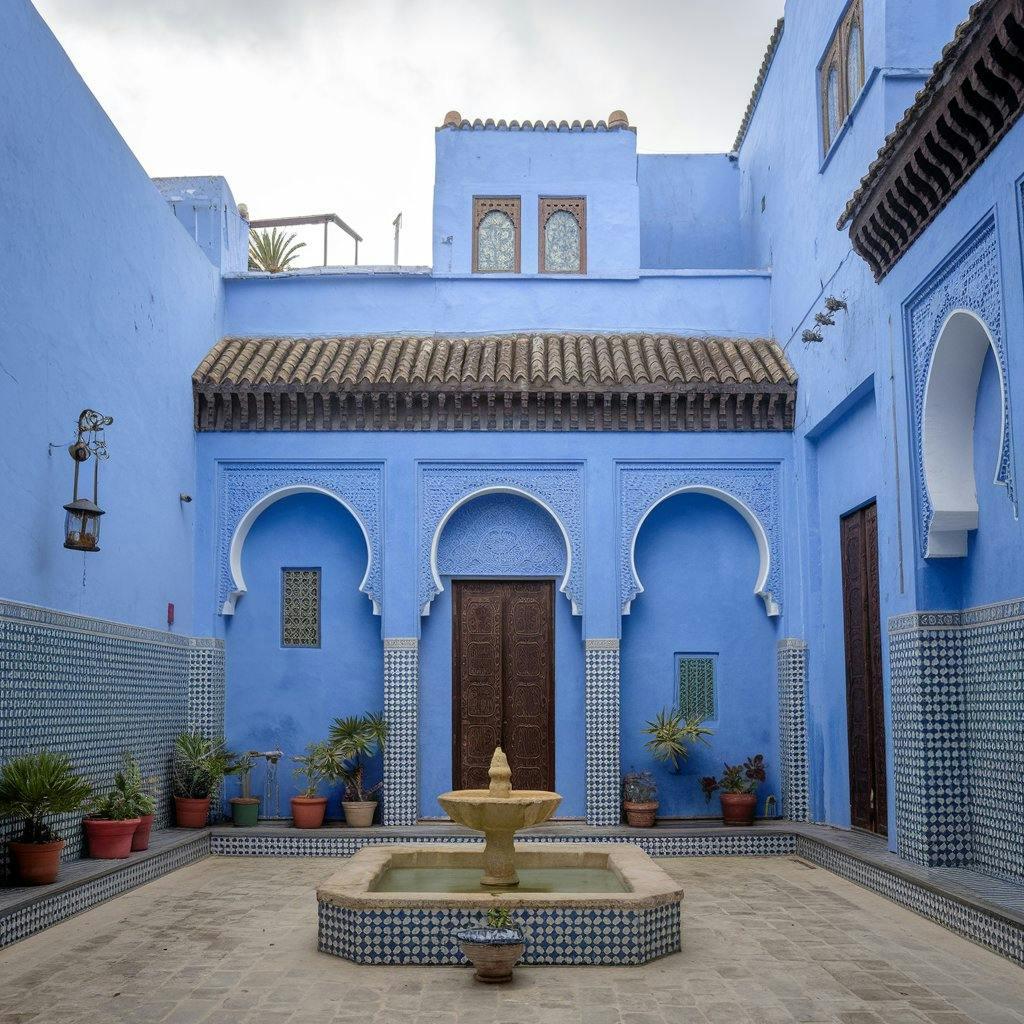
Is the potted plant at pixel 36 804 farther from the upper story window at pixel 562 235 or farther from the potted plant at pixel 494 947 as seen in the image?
the upper story window at pixel 562 235

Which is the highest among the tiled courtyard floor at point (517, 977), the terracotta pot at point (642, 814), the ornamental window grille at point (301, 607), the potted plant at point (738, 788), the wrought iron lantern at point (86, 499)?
the wrought iron lantern at point (86, 499)

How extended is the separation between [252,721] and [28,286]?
16.0 ft

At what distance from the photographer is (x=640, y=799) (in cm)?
1052

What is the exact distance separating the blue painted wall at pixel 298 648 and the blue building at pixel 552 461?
28 millimetres

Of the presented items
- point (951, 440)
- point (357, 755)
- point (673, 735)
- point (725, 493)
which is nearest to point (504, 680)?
point (357, 755)

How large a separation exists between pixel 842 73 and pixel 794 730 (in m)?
5.41

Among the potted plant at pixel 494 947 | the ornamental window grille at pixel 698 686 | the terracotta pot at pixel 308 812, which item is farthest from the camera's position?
the ornamental window grille at pixel 698 686

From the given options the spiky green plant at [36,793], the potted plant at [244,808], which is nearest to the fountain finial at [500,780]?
the spiky green plant at [36,793]

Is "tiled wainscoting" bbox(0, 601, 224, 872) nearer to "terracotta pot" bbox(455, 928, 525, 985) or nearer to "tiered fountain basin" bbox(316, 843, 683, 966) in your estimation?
"tiered fountain basin" bbox(316, 843, 683, 966)

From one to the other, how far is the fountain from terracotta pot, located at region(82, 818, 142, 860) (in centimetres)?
252

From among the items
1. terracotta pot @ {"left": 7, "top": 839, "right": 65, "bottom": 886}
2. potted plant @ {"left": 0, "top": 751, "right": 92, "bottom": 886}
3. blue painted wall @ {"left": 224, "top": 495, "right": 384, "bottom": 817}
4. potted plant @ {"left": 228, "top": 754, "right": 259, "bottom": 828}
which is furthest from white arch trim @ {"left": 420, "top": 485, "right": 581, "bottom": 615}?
terracotta pot @ {"left": 7, "top": 839, "right": 65, "bottom": 886}

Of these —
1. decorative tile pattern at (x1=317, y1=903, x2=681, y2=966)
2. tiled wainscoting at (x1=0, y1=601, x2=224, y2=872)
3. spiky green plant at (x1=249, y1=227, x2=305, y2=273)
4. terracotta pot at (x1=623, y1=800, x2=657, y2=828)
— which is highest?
spiky green plant at (x1=249, y1=227, x2=305, y2=273)

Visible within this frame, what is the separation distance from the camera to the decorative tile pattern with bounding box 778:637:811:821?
10609 mm

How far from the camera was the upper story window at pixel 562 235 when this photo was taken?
12203 millimetres
